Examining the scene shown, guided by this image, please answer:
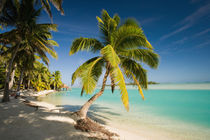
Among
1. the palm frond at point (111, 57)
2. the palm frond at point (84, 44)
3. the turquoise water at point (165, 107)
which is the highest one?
the palm frond at point (84, 44)

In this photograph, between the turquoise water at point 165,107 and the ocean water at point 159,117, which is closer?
the ocean water at point 159,117

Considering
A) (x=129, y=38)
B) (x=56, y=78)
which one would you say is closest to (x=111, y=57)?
(x=129, y=38)

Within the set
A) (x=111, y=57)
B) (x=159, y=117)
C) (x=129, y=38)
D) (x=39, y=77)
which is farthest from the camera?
(x=39, y=77)

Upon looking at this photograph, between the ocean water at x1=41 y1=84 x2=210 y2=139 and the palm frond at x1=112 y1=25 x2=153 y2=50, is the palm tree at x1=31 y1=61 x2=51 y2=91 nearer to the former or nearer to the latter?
the ocean water at x1=41 y1=84 x2=210 y2=139

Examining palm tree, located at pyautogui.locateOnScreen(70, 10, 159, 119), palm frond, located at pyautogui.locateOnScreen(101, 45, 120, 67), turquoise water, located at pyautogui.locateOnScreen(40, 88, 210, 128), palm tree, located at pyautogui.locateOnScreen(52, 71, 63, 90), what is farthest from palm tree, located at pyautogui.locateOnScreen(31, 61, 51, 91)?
palm frond, located at pyautogui.locateOnScreen(101, 45, 120, 67)

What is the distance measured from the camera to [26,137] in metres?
2.76

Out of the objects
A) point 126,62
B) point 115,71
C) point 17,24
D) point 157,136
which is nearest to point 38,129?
point 115,71

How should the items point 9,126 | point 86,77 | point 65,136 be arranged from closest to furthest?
point 65,136 → point 9,126 → point 86,77

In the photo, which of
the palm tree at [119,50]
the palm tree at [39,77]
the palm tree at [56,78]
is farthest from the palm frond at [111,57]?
the palm tree at [56,78]

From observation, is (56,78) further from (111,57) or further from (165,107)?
(111,57)

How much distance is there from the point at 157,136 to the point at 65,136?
13.3 ft

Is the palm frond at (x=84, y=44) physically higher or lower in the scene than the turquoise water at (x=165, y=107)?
higher

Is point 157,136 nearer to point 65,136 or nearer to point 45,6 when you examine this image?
point 65,136

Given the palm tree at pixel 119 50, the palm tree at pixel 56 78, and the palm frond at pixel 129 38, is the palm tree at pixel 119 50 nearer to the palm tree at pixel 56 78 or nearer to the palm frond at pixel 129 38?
the palm frond at pixel 129 38
